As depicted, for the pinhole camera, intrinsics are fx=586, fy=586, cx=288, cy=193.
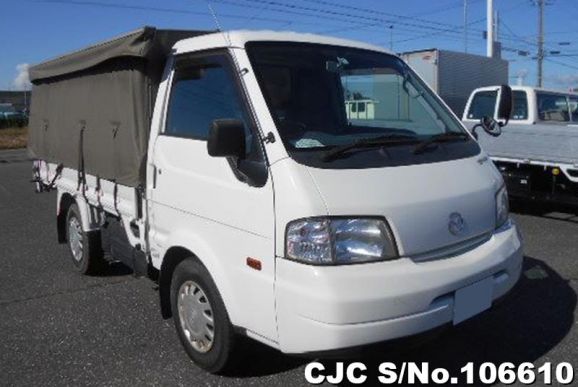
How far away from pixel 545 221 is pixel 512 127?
1419mm

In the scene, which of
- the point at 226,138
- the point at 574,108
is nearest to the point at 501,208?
the point at 226,138

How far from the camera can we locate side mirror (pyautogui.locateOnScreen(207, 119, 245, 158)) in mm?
3086

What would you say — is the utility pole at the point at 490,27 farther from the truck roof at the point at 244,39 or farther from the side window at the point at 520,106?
the truck roof at the point at 244,39

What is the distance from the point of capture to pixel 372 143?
336 cm

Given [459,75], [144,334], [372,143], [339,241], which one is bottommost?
[144,334]

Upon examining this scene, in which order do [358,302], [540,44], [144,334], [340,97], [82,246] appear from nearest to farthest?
[358,302]
[340,97]
[144,334]
[82,246]
[540,44]

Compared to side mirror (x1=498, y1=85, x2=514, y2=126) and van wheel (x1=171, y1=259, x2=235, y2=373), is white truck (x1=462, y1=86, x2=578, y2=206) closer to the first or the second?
side mirror (x1=498, y1=85, x2=514, y2=126)

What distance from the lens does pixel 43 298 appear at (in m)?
5.27

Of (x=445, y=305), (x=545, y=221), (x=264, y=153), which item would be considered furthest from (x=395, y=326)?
(x=545, y=221)

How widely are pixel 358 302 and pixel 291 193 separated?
2.05 feet

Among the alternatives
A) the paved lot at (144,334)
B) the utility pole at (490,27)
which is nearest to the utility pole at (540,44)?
the utility pole at (490,27)

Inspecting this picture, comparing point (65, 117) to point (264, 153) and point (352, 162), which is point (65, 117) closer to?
point (264, 153)

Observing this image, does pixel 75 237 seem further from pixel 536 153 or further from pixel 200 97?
pixel 536 153

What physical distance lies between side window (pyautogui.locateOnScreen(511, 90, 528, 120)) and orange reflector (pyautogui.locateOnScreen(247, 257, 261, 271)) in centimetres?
777
